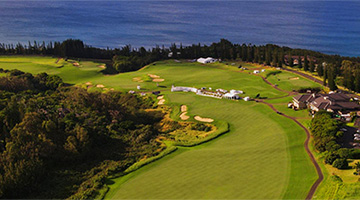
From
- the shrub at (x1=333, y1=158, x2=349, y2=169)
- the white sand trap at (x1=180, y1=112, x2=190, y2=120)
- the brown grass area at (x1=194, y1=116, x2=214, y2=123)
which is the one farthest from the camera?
the white sand trap at (x1=180, y1=112, x2=190, y2=120)

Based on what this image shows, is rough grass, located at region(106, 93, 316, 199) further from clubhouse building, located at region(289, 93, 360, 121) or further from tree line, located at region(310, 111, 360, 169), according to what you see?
clubhouse building, located at region(289, 93, 360, 121)

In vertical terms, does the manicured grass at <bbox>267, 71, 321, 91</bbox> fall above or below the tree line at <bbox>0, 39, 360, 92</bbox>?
below

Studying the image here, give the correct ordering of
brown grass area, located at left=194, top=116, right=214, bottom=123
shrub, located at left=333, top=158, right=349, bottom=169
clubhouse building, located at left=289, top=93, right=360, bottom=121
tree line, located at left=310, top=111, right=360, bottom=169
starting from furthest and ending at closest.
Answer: brown grass area, located at left=194, top=116, right=214, bottom=123, clubhouse building, located at left=289, top=93, right=360, bottom=121, tree line, located at left=310, top=111, right=360, bottom=169, shrub, located at left=333, top=158, right=349, bottom=169

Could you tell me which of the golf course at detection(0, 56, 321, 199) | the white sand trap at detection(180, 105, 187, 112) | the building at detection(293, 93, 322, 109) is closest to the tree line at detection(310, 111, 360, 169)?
the golf course at detection(0, 56, 321, 199)

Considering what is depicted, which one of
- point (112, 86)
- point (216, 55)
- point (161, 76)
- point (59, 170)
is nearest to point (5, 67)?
point (112, 86)

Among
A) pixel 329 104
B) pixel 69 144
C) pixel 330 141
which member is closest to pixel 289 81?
pixel 329 104

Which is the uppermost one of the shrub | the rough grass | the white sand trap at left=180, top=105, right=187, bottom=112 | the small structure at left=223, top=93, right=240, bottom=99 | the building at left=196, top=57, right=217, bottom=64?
the building at left=196, top=57, right=217, bottom=64

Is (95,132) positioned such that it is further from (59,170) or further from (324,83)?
(324,83)

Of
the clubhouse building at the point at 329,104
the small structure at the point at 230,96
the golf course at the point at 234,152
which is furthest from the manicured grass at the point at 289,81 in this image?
the clubhouse building at the point at 329,104

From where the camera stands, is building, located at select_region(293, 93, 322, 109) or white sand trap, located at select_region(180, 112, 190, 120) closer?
white sand trap, located at select_region(180, 112, 190, 120)

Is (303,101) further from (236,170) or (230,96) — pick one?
(236,170)
